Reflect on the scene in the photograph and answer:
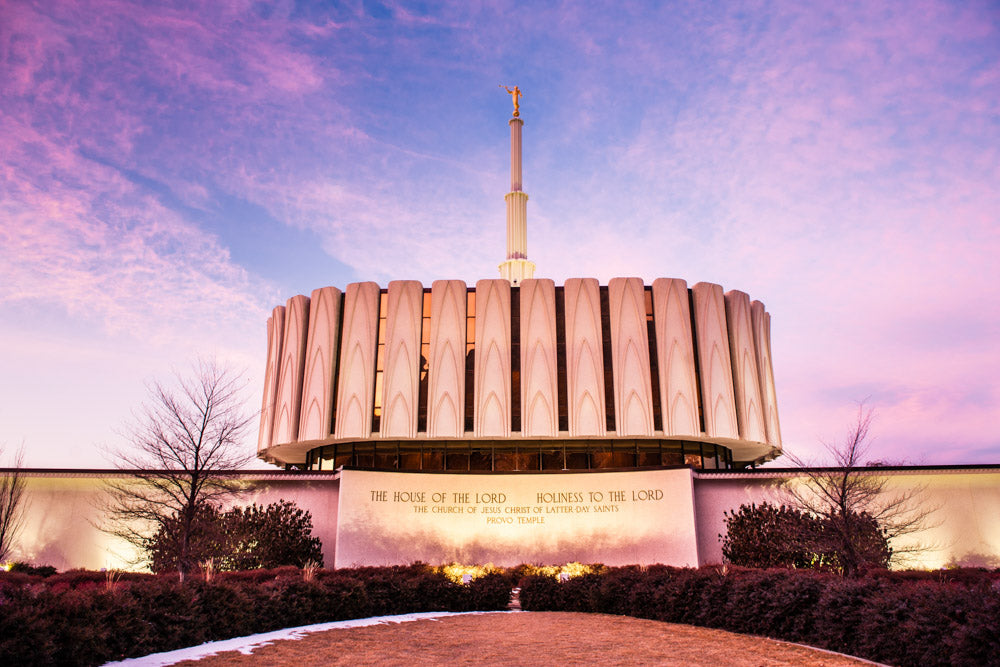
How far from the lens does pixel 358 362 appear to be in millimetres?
36125

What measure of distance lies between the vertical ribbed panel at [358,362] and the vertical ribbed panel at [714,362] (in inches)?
671

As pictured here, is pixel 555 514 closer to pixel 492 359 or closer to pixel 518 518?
pixel 518 518

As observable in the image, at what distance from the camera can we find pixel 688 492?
104ft

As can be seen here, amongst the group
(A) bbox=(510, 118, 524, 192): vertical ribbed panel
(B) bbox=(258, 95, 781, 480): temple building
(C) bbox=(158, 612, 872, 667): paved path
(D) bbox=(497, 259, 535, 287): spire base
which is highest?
(A) bbox=(510, 118, 524, 192): vertical ribbed panel

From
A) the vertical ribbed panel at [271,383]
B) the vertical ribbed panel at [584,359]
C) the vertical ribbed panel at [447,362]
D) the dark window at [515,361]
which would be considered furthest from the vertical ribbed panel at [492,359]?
the vertical ribbed panel at [271,383]

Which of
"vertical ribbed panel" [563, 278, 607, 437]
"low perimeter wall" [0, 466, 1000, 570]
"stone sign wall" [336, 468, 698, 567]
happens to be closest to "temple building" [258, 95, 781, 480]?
"vertical ribbed panel" [563, 278, 607, 437]

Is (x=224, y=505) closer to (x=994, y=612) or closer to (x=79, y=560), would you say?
(x=79, y=560)

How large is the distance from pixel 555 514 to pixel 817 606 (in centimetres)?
1981

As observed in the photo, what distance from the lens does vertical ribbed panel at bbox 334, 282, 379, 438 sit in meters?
35.3

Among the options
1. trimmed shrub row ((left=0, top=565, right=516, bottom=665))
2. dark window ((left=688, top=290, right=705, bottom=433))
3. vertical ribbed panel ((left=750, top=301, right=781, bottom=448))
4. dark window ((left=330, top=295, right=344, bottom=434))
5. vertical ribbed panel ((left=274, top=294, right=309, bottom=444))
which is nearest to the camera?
trimmed shrub row ((left=0, top=565, right=516, bottom=665))

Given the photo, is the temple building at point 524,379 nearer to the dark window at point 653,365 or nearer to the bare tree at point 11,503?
the dark window at point 653,365

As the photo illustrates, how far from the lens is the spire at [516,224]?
50188 millimetres

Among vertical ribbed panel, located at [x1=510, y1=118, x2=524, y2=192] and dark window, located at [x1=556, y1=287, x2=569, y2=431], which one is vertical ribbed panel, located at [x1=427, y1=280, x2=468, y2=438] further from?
vertical ribbed panel, located at [x1=510, y1=118, x2=524, y2=192]

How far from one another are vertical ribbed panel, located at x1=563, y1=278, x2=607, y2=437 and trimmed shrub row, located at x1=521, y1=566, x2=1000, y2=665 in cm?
1364
